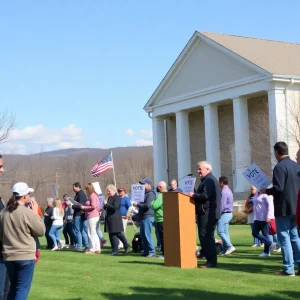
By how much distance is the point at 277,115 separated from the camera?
3744 centimetres

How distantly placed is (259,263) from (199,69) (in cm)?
3207

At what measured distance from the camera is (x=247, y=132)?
134 ft

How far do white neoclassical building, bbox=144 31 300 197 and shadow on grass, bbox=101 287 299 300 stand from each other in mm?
28072

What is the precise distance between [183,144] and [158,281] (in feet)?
117

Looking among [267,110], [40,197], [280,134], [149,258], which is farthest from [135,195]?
[40,197]

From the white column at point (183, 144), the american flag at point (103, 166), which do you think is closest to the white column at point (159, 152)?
the white column at point (183, 144)

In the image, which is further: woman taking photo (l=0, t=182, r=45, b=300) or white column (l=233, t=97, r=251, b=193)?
white column (l=233, t=97, r=251, b=193)

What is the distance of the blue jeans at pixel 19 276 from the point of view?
25.0 feet

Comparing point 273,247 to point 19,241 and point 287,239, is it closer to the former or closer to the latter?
point 287,239

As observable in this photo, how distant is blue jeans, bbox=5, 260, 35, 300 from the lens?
7.62 m

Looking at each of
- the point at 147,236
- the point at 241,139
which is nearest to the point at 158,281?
the point at 147,236

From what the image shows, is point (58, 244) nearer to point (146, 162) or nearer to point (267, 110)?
point (267, 110)

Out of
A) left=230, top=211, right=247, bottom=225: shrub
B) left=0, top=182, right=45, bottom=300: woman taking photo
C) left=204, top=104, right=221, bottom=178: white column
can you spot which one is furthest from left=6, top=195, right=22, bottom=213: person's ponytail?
left=204, top=104, right=221, bottom=178: white column

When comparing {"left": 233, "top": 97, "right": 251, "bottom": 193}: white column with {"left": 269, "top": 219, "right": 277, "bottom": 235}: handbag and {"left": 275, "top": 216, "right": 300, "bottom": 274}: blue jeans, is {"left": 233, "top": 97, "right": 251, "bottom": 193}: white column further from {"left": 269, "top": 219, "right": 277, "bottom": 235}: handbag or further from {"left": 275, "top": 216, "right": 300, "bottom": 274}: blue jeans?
{"left": 275, "top": 216, "right": 300, "bottom": 274}: blue jeans
